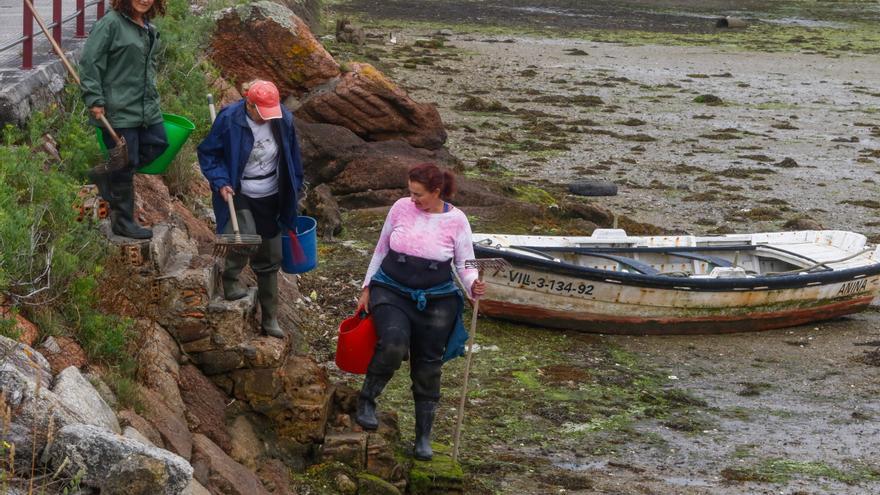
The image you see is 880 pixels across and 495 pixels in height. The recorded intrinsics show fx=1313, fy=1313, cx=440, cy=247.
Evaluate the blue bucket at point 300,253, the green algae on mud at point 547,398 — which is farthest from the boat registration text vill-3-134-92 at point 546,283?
the blue bucket at point 300,253

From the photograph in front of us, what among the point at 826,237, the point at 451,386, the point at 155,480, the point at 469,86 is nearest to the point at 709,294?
the point at 826,237

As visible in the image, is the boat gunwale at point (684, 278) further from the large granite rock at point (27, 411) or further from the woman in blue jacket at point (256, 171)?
the large granite rock at point (27, 411)

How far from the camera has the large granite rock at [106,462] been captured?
4969 millimetres

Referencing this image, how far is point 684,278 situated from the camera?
1303 cm

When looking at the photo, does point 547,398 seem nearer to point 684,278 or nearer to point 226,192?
point 684,278

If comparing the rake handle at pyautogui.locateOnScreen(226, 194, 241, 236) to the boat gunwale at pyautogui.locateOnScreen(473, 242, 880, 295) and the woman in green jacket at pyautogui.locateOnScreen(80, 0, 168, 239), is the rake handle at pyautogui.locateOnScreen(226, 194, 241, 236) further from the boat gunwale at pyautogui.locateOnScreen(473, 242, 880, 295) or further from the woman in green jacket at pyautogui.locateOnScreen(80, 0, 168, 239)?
the boat gunwale at pyautogui.locateOnScreen(473, 242, 880, 295)

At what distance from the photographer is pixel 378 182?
55.5 feet

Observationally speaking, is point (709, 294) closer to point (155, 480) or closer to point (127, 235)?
point (127, 235)

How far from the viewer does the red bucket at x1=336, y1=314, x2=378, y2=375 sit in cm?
771

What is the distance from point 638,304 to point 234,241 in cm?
632

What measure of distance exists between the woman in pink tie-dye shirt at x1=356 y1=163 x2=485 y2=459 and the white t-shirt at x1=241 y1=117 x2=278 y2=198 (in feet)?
2.52

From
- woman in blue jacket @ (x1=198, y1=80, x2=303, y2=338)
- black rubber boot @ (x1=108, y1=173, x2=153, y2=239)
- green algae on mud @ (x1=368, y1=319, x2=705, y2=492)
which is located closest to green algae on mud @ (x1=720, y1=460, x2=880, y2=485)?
green algae on mud @ (x1=368, y1=319, x2=705, y2=492)

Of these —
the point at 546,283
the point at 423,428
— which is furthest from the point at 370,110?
the point at 423,428

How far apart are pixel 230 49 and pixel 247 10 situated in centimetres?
67
